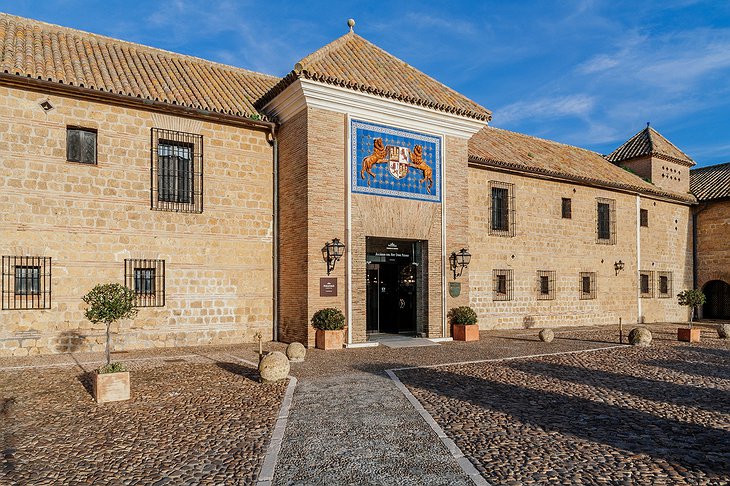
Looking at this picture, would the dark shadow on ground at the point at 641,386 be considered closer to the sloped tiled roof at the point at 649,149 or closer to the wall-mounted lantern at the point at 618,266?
the wall-mounted lantern at the point at 618,266

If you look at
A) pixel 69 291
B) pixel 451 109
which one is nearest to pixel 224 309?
pixel 69 291

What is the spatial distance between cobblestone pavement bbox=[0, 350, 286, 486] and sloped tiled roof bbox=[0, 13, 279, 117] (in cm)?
692

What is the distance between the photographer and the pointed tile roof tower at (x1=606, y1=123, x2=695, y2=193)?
25.5m

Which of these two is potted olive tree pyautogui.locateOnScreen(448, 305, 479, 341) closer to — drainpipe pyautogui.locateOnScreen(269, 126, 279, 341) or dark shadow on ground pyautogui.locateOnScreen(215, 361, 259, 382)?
drainpipe pyautogui.locateOnScreen(269, 126, 279, 341)

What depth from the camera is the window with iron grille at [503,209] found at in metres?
18.8

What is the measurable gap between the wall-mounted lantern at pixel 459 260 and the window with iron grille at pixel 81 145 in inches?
387

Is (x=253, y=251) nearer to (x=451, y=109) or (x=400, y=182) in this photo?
(x=400, y=182)

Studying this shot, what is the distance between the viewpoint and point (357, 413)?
6.71 m

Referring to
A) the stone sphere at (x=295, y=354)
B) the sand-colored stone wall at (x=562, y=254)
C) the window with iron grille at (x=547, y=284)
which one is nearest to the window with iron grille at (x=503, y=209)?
the sand-colored stone wall at (x=562, y=254)

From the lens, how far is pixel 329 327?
41.2 feet

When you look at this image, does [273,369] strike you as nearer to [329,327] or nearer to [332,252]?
[329,327]

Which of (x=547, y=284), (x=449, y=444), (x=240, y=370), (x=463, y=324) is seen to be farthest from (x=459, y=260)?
(x=449, y=444)

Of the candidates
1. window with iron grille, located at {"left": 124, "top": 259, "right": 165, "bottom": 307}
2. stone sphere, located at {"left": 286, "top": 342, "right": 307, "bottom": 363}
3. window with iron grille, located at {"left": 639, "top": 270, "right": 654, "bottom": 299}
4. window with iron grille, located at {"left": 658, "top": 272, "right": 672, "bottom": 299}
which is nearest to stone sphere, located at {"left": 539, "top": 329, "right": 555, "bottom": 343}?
stone sphere, located at {"left": 286, "top": 342, "right": 307, "bottom": 363}

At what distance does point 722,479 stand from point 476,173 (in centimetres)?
1434
